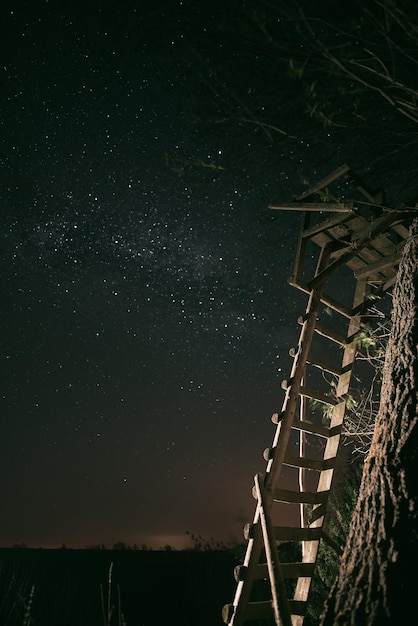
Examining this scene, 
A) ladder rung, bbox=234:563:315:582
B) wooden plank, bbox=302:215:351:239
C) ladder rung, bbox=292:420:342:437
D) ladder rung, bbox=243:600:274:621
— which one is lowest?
Answer: ladder rung, bbox=243:600:274:621

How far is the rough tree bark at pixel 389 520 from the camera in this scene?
2883 mm

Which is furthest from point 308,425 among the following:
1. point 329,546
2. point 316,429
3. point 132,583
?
point 132,583

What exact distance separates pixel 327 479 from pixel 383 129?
4.03 metres

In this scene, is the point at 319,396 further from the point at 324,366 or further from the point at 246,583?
the point at 246,583

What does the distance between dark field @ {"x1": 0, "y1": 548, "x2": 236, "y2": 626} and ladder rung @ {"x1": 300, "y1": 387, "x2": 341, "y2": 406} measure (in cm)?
1140

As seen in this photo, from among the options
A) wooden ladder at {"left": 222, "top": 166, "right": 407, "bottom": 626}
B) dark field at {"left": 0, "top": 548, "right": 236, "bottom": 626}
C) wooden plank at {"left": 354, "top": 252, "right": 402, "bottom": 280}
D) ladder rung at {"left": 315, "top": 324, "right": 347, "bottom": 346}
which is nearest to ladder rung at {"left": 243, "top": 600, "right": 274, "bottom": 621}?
wooden ladder at {"left": 222, "top": 166, "right": 407, "bottom": 626}

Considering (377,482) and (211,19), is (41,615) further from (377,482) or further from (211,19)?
(211,19)

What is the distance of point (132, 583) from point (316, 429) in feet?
42.8

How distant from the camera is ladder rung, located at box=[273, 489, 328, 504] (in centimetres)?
516

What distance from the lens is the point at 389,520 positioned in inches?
124

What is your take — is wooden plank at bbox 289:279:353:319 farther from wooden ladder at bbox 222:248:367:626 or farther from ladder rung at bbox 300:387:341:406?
ladder rung at bbox 300:387:341:406

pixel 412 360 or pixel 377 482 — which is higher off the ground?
pixel 412 360

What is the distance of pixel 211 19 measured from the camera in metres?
4.25

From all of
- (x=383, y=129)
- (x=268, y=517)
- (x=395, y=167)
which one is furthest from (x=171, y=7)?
(x=268, y=517)
